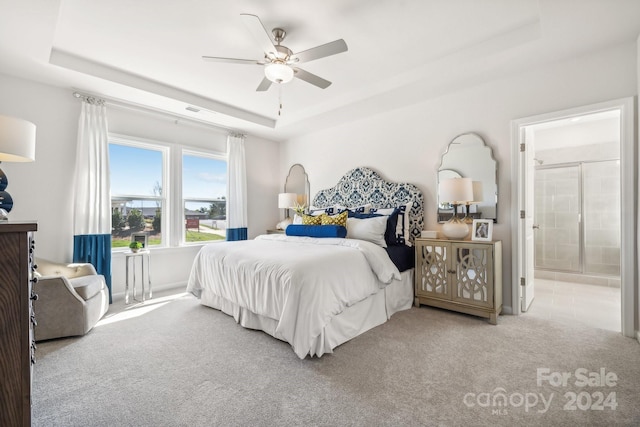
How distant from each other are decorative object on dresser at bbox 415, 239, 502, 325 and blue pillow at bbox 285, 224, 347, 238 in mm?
892

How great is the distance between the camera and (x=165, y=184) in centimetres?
435

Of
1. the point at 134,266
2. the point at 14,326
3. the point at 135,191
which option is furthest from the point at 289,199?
the point at 14,326

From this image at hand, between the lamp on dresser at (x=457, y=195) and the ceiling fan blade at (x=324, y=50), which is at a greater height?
the ceiling fan blade at (x=324, y=50)

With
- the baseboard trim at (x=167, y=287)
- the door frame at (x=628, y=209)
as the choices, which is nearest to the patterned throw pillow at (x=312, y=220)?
the baseboard trim at (x=167, y=287)

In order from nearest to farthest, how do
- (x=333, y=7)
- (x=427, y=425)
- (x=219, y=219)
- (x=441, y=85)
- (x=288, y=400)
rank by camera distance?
(x=427, y=425), (x=288, y=400), (x=333, y=7), (x=441, y=85), (x=219, y=219)

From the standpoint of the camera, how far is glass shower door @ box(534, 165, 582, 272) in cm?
474

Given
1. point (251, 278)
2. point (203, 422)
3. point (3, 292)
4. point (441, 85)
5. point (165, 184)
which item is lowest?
point (203, 422)

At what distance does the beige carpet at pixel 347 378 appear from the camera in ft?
5.21

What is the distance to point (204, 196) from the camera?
4812 mm

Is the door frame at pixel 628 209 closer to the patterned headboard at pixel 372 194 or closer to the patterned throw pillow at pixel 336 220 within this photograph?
the patterned headboard at pixel 372 194

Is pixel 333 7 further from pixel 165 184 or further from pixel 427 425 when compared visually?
pixel 165 184

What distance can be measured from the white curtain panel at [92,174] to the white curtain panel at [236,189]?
169cm

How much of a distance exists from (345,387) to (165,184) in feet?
12.5

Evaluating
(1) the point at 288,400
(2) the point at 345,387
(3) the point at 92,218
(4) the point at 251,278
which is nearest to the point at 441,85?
(4) the point at 251,278
